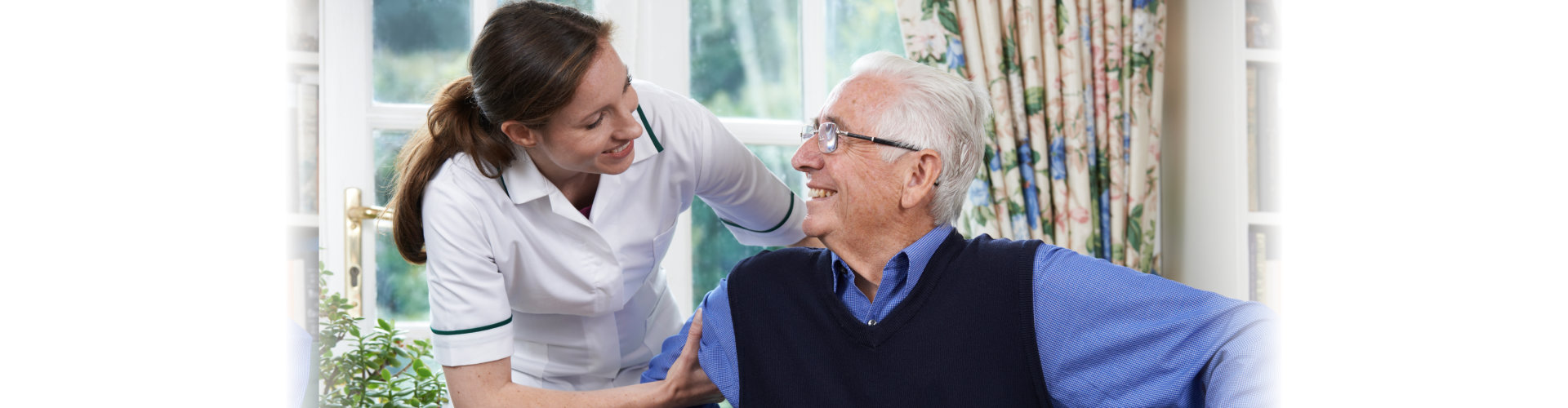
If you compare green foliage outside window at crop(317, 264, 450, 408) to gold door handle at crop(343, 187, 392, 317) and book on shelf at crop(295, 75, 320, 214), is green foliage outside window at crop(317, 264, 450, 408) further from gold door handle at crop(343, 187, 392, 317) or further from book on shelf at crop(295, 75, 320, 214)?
book on shelf at crop(295, 75, 320, 214)

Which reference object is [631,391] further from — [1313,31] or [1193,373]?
[1313,31]

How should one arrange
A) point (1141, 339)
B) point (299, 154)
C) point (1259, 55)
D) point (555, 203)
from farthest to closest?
point (1259, 55)
point (555, 203)
point (1141, 339)
point (299, 154)

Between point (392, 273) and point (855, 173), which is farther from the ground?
point (855, 173)

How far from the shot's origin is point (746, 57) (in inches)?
107

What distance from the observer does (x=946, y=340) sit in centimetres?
120

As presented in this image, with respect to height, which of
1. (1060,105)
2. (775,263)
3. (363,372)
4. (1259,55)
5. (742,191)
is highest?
(1259,55)

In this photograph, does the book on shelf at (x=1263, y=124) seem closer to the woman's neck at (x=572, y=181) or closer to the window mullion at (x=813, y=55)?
the window mullion at (x=813, y=55)

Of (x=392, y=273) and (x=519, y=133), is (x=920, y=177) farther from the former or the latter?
(x=392, y=273)

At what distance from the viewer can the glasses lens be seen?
4.27 ft

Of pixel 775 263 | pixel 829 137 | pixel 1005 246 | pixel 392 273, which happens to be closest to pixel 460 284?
pixel 775 263

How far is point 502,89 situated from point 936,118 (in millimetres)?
612

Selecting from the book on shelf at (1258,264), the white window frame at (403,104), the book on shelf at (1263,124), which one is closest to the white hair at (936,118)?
the white window frame at (403,104)

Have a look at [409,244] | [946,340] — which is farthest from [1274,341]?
[409,244]

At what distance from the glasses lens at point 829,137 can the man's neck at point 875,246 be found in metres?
0.13
